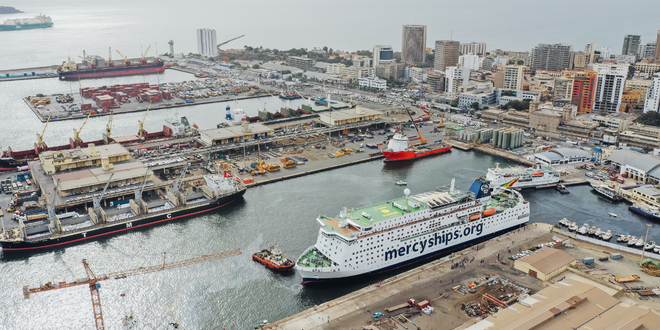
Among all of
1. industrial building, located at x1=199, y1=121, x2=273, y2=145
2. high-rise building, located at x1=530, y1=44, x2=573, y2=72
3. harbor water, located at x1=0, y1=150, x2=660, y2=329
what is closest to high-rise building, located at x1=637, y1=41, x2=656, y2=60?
high-rise building, located at x1=530, y1=44, x2=573, y2=72

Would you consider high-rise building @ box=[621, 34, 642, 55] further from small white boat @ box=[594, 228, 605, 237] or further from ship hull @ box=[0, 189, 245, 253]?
ship hull @ box=[0, 189, 245, 253]

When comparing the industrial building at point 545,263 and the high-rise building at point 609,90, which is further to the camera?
the high-rise building at point 609,90

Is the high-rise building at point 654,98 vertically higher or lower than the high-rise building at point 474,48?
lower

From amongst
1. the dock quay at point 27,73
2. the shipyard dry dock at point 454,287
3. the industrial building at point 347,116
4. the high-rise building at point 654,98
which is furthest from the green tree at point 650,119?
the dock quay at point 27,73

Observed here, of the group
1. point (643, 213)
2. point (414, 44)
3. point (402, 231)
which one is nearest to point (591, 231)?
point (643, 213)

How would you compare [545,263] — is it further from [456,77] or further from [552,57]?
[552,57]

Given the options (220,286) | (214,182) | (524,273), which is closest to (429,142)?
(214,182)

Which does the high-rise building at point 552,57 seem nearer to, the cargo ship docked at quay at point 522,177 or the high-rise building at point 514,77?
the high-rise building at point 514,77
